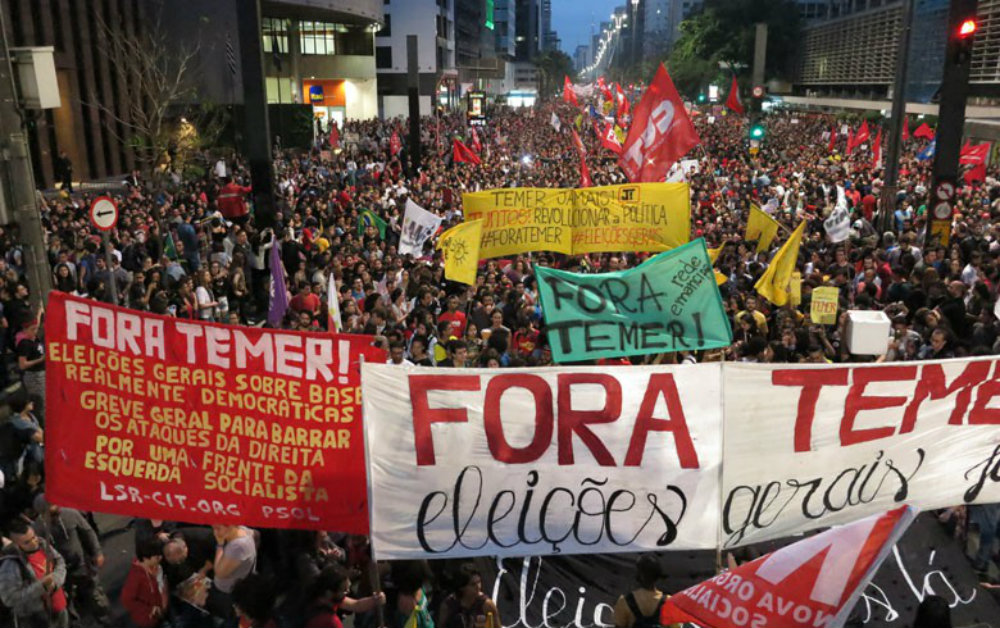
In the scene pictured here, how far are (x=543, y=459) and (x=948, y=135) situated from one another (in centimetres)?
1281

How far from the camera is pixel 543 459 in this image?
16.0 feet

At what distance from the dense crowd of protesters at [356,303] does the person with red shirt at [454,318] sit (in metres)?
0.04

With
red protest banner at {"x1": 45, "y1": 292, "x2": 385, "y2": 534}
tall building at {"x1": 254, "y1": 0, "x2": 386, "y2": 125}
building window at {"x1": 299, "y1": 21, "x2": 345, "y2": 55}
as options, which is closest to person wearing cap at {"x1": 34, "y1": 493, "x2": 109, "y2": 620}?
red protest banner at {"x1": 45, "y1": 292, "x2": 385, "y2": 534}

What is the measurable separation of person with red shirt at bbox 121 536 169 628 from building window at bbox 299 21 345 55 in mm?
54732

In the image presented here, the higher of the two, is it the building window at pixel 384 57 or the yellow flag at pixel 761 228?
the building window at pixel 384 57

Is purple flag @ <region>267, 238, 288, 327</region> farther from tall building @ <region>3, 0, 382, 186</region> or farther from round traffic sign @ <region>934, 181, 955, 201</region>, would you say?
tall building @ <region>3, 0, 382, 186</region>

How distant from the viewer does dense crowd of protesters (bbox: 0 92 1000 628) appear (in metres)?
5.32

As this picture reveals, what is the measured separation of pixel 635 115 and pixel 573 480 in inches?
399

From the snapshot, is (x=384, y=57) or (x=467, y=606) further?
(x=384, y=57)

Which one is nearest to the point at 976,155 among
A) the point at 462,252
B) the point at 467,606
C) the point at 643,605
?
the point at 462,252

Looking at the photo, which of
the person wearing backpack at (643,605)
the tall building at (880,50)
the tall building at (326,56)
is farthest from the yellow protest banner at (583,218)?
the tall building at (326,56)

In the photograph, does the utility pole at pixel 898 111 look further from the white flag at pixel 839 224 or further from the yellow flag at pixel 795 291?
the yellow flag at pixel 795 291

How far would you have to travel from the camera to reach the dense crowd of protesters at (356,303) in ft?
17.5

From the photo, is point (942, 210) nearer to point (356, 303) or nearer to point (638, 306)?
point (638, 306)
